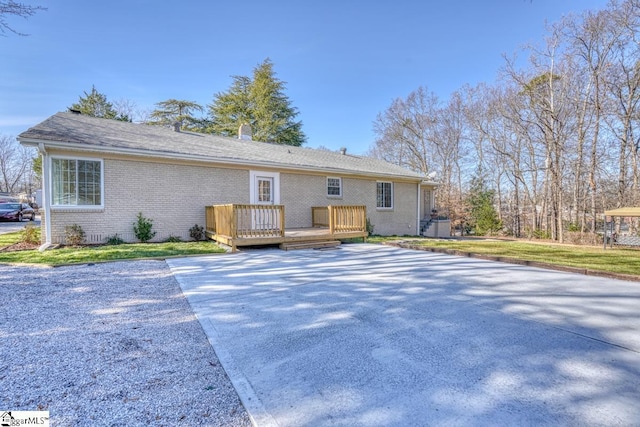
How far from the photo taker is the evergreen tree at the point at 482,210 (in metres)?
19.3

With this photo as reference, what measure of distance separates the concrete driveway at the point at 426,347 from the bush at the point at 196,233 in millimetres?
5178

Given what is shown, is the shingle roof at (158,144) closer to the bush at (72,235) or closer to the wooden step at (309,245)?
the bush at (72,235)

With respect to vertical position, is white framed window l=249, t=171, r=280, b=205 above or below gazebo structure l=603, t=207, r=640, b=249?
above

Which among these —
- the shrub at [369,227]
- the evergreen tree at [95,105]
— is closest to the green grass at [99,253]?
the shrub at [369,227]

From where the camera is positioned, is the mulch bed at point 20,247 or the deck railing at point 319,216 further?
the deck railing at point 319,216

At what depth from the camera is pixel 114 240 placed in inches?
362

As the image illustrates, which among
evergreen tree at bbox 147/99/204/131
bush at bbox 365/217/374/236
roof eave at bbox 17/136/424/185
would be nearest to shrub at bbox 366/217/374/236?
bush at bbox 365/217/374/236

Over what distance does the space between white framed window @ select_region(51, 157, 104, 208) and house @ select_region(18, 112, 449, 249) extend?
22 mm

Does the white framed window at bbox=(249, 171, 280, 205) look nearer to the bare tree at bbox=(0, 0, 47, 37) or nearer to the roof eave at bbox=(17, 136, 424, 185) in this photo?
the roof eave at bbox=(17, 136, 424, 185)

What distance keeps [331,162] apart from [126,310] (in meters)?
11.6

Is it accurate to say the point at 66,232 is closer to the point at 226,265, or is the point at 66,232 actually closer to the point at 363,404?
the point at 226,265

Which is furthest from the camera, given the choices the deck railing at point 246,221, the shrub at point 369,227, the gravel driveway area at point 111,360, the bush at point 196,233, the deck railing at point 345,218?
the shrub at point 369,227

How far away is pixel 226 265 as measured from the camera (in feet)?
22.8

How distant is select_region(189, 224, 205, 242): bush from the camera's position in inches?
412
